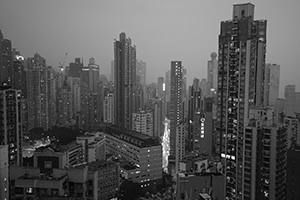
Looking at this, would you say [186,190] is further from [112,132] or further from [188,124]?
[188,124]

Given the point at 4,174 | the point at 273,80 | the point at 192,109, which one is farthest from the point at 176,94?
the point at 4,174

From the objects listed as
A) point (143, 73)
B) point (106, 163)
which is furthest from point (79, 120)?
point (143, 73)

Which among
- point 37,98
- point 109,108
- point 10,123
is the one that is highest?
point 37,98

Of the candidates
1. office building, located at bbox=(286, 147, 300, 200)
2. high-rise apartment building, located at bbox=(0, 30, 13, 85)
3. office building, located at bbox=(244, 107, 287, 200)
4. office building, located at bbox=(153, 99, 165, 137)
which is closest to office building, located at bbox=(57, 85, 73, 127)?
office building, located at bbox=(153, 99, 165, 137)

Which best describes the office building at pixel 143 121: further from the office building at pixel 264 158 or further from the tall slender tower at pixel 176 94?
the office building at pixel 264 158

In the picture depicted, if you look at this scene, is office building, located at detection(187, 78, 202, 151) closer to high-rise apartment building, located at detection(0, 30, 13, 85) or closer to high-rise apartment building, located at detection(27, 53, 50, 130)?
high-rise apartment building, located at detection(27, 53, 50, 130)

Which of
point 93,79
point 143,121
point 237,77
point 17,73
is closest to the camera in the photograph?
point 237,77

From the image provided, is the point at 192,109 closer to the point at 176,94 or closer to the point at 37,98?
the point at 176,94
